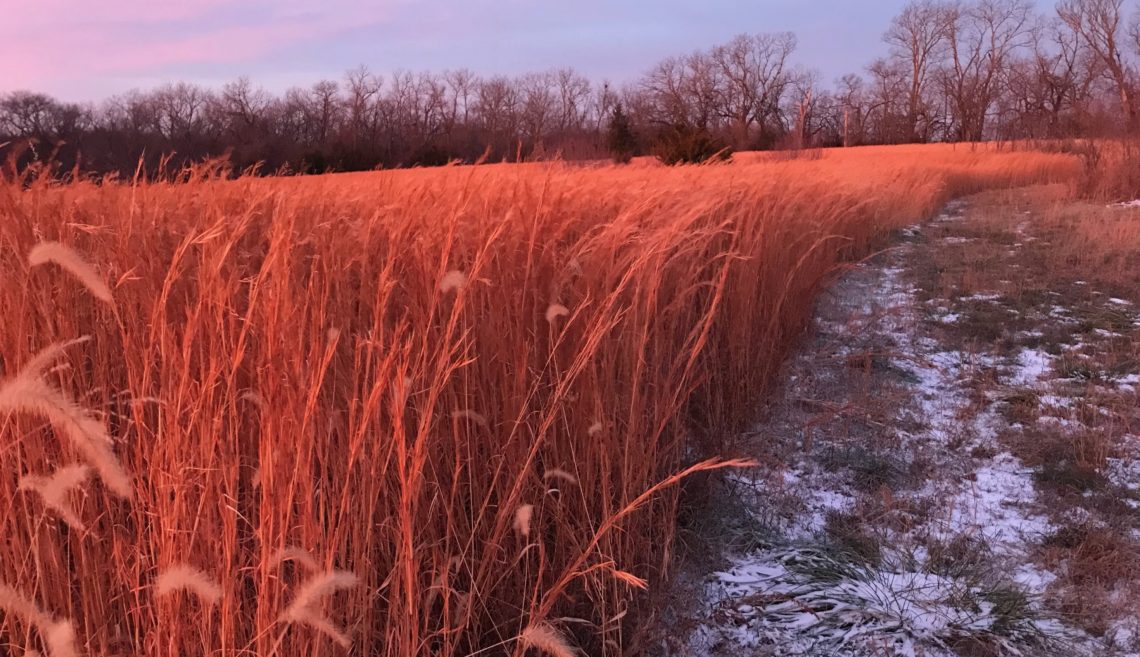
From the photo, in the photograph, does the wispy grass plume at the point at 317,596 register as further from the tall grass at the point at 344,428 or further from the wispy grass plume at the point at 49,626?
the wispy grass plume at the point at 49,626

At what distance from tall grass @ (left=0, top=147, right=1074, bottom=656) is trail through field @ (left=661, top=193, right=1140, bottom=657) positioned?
16.3 inches

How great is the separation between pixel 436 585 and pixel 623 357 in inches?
33.3

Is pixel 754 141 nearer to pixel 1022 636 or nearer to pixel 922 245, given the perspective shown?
pixel 922 245

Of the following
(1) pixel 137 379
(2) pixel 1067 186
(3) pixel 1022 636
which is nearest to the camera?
(1) pixel 137 379

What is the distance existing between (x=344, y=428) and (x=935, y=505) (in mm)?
2190

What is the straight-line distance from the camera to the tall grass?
1178 millimetres

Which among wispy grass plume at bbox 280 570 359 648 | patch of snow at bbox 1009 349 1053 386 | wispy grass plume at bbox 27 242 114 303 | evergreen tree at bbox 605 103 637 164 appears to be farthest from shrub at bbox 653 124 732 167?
wispy grass plume at bbox 280 570 359 648

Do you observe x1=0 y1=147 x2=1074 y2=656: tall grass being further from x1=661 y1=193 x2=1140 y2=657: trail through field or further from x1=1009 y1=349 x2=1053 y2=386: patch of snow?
x1=1009 y1=349 x2=1053 y2=386: patch of snow

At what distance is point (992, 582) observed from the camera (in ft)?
6.77

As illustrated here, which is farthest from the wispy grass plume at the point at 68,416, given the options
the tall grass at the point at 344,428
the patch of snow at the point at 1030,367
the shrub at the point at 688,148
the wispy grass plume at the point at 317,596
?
the shrub at the point at 688,148

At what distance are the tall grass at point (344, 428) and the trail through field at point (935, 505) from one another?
16.3 inches

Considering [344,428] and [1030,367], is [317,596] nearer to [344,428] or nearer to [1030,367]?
[344,428]

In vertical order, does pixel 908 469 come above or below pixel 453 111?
below

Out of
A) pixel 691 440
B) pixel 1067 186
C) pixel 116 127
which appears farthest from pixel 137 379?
pixel 116 127
